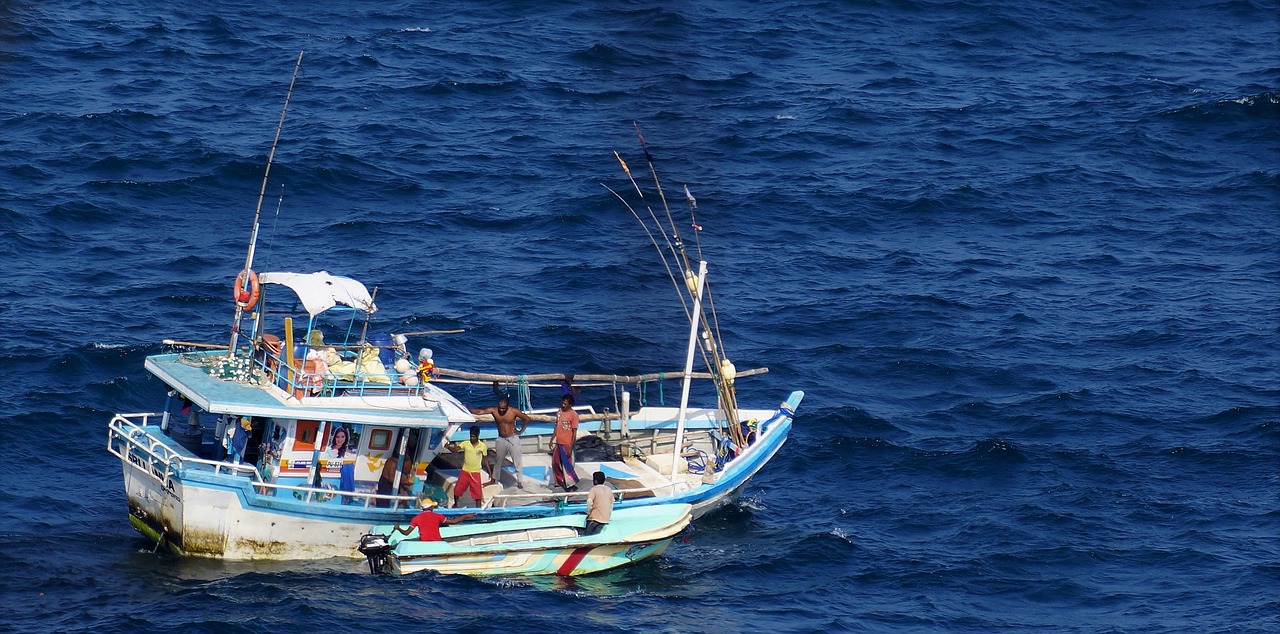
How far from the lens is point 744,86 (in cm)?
5403

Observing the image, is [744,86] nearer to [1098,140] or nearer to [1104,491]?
[1098,140]

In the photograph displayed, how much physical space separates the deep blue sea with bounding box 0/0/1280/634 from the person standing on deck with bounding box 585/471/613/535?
102 centimetres

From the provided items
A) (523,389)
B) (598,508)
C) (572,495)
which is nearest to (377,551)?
(572,495)

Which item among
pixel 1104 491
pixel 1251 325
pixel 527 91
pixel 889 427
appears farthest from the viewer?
pixel 527 91

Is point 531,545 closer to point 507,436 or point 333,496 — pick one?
point 507,436

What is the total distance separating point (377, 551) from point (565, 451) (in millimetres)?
3975

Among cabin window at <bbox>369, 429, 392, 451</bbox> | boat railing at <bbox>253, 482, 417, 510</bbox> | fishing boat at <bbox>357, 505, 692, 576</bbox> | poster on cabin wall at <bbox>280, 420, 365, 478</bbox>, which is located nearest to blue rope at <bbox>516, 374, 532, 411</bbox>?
cabin window at <bbox>369, 429, 392, 451</bbox>

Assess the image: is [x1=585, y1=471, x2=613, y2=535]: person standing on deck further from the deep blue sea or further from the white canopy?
the white canopy

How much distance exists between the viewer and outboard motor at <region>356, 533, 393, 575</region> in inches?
915

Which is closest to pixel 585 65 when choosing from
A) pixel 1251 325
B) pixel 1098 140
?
pixel 1098 140

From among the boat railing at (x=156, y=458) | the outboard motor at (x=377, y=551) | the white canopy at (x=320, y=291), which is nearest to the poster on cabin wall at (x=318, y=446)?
the boat railing at (x=156, y=458)

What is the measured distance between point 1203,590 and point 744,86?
31827mm

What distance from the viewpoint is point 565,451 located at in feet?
84.1

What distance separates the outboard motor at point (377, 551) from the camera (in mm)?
23250
